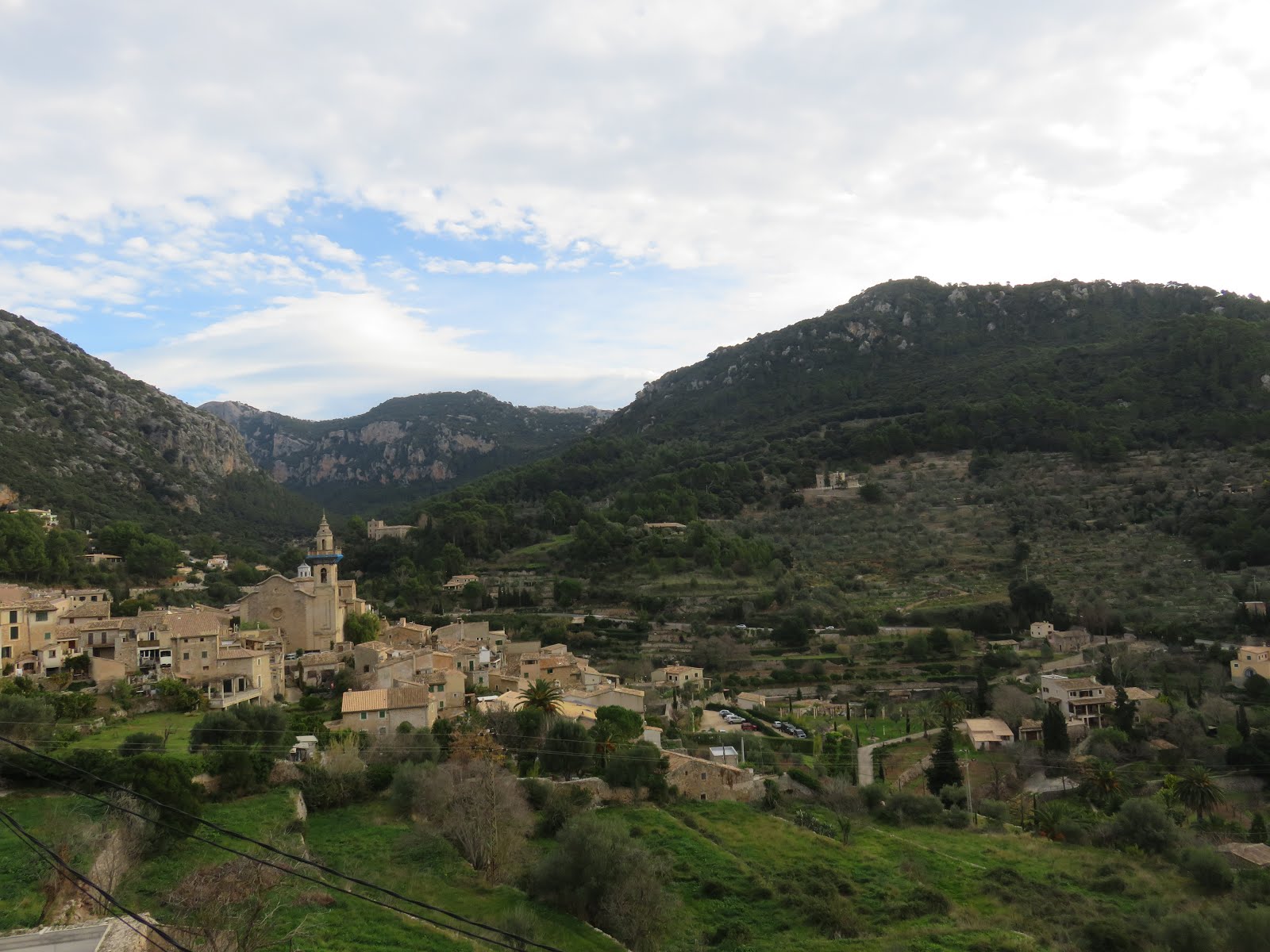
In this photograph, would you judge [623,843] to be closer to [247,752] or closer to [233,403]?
[247,752]

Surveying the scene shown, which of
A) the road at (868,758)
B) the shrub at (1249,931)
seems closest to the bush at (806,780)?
the road at (868,758)

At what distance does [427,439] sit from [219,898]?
11777 centimetres

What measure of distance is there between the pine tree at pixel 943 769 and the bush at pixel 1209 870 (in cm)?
678

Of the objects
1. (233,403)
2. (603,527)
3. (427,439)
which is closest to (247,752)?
(603,527)

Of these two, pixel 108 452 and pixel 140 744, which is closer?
pixel 140 744

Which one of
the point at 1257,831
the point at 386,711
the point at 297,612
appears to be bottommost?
the point at 1257,831

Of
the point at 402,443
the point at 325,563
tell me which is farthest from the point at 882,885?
the point at 402,443

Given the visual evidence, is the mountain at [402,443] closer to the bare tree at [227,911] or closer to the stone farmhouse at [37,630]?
the stone farmhouse at [37,630]

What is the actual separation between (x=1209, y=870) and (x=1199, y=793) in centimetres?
498

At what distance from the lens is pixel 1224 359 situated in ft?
206

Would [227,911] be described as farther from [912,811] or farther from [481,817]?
[912,811]

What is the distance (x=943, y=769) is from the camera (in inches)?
942

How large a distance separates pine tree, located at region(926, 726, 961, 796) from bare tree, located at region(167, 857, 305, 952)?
58.4 ft

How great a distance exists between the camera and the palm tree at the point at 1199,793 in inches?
810
